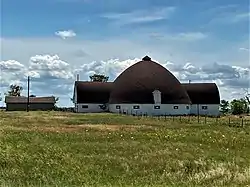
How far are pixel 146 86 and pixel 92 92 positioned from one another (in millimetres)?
12634

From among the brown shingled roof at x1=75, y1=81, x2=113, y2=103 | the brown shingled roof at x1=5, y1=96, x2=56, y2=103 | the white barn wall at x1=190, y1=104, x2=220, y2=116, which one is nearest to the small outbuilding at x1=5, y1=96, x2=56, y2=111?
the brown shingled roof at x1=5, y1=96, x2=56, y2=103

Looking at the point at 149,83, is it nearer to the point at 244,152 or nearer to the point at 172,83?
the point at 172,83

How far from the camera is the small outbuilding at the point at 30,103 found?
410ft

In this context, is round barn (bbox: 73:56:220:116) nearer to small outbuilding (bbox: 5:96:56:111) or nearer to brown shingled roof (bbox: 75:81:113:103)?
brown shingled roof (bbox: 75:81:113:103)

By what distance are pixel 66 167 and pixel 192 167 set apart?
15.7 ft

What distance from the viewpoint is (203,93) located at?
105 meters

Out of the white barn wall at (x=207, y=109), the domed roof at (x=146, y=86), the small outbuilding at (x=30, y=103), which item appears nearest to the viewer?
the domed roof at (x=146, y=86)

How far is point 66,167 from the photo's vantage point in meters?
19.5

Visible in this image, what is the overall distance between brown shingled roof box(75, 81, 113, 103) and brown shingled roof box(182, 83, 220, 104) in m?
15.9

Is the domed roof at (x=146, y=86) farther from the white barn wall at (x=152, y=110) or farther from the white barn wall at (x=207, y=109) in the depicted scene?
the white barn wall at (x=207, y=109)

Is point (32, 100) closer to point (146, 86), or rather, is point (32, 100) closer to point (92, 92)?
point (92, 92)

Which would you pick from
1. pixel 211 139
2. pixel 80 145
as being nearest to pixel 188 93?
pixel 211 139

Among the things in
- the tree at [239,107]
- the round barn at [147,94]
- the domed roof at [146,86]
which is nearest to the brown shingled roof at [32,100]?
the round barn at [147,94]

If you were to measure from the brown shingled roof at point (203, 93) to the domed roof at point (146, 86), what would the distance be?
15.5 ft
